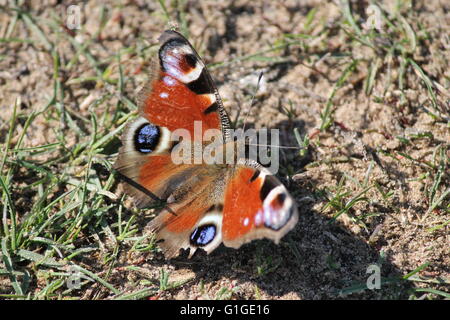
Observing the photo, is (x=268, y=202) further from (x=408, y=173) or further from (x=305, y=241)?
(x=408, y=173)

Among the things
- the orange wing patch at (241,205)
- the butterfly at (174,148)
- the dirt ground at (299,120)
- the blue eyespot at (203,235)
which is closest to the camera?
the orange wing patch at (241,205)

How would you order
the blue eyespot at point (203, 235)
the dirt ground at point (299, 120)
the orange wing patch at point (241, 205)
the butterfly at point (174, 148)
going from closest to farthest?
the orange wing patch at point (241, 205)
the blue eyespot at point (203, 235)
the butterfly at point (174, 148)
the dirt ground at point (299, 120)

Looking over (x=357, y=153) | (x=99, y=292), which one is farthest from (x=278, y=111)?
(x=99, y=292)

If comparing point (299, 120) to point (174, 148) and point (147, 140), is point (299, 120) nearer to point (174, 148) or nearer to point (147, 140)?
point (174, 148)

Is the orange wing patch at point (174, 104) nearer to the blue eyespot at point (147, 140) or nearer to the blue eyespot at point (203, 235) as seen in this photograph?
the blue eyespot at point (147, 140)

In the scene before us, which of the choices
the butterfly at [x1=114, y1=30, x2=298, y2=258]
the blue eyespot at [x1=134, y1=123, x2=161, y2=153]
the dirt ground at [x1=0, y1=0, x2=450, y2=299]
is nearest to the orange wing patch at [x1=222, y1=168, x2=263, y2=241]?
the butterfly at [x1=114, y1=30, x2=298, y2=258]

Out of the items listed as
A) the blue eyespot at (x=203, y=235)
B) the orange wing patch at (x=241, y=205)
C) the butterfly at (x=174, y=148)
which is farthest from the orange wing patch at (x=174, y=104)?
the blue eyespot at (x=203, y=235)
